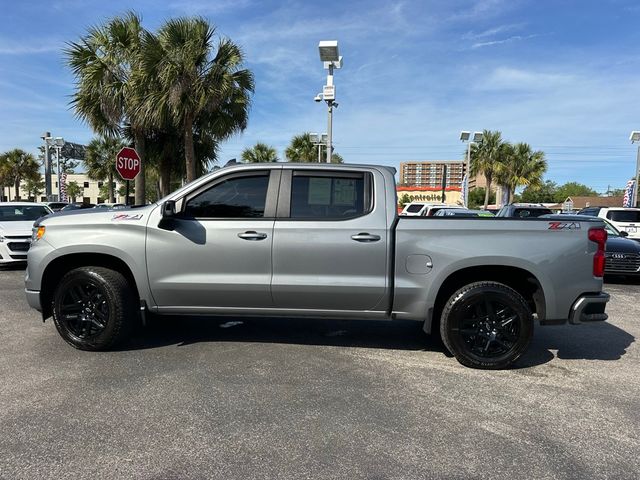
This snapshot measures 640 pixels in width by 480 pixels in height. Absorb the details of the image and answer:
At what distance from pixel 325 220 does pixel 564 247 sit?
7.16ft

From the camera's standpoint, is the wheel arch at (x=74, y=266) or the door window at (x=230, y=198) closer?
the door window at (x=230, y=198)

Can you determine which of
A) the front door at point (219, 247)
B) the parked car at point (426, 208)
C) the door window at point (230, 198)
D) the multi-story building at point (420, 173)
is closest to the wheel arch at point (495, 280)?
the front door at point (219, 247)

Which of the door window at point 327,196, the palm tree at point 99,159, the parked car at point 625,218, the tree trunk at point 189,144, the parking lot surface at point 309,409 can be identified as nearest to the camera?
the parking lot surface at point 309,409

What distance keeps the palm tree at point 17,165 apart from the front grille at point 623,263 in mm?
53113

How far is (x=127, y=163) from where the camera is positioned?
11.6 metres

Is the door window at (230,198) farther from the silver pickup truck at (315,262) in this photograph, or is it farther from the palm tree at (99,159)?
the palm tree at (99,159)

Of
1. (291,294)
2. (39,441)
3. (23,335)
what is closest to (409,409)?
(291,294)

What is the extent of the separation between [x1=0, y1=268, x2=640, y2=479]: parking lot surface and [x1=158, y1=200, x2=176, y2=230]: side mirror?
1.30 m

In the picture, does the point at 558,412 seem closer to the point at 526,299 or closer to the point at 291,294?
the point at 526,299

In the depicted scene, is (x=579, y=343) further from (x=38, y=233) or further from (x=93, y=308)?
(x=38, y=233)

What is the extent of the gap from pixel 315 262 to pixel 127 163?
8839 millimetres

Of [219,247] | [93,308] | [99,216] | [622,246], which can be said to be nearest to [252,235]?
[219,247]

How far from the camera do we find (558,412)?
3559 mm

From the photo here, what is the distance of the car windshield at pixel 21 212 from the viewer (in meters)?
11.6
